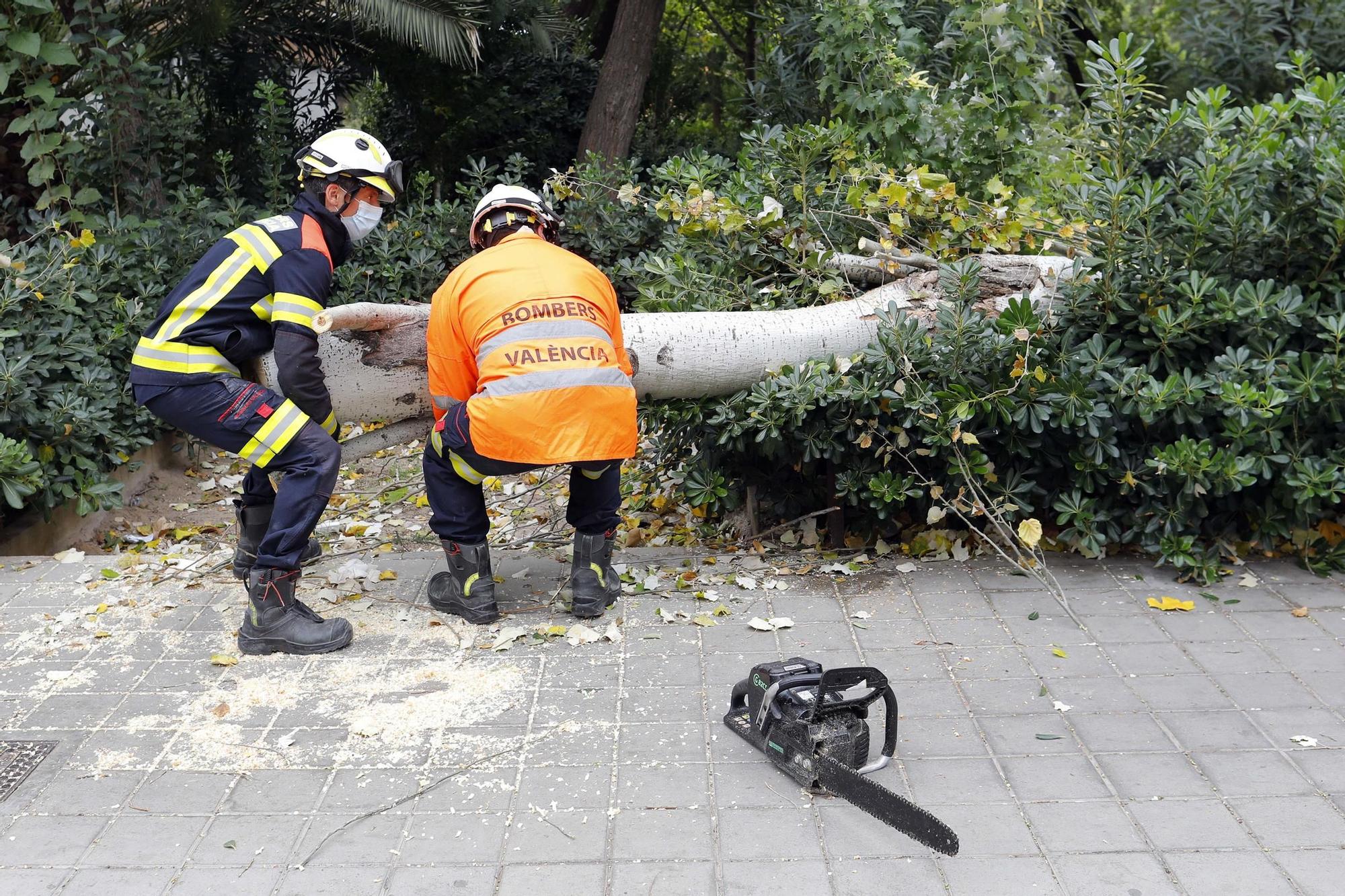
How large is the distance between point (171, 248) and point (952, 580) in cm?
493

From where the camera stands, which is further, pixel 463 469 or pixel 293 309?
pixel 463 469

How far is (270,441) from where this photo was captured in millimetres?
4254

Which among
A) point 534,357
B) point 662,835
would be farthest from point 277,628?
point 662,835

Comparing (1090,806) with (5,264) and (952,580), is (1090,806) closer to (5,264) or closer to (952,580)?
(952,580)

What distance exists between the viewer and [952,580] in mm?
4809

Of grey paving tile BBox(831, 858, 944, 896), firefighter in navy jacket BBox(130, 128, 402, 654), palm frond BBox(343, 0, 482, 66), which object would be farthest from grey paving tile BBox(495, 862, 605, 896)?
palm frond BBox(343, 0, 482, 66)

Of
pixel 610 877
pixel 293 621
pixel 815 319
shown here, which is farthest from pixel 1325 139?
pixel 293 621

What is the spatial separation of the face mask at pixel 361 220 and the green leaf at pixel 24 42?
2.83 meters

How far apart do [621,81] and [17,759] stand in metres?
6.75

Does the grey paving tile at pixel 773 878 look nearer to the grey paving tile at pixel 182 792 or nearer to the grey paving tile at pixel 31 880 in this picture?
the grey paving tile at pixel 182 792

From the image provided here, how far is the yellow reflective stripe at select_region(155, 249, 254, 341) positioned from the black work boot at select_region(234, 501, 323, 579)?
87 centimetres

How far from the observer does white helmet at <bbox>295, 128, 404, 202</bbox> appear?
4234 millimetres

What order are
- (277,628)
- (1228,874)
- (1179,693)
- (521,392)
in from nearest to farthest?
(1228,874) < (1179,693) < (521,392) < (277,628)

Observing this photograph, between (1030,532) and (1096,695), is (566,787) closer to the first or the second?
(1096,695)
